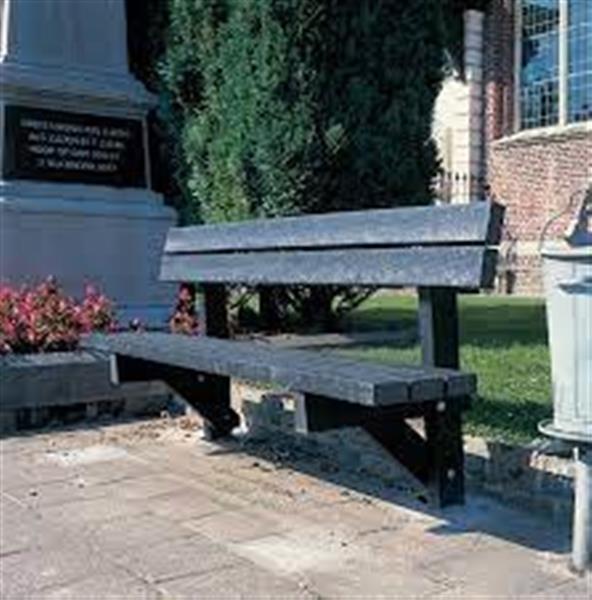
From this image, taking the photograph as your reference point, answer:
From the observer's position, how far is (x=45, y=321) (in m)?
8.38

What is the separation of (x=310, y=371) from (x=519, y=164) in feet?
61.3

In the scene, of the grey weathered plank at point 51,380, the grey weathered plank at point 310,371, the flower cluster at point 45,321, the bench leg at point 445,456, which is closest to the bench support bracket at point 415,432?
the bench leg at point 445,456

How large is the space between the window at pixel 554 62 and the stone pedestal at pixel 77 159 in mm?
13785

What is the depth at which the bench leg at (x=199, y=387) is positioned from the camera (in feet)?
A: 22.4

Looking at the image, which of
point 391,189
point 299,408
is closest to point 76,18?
point 391,189

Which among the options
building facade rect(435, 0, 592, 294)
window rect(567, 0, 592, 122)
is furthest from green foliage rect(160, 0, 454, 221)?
window rect(567, 0, 592, 122)

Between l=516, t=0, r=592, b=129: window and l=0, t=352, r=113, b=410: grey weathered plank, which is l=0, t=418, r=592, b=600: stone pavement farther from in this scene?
l=516, t=0, r=592, b=129: window

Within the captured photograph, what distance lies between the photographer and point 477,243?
194 inches

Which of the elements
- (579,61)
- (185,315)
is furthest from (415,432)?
(579,61)

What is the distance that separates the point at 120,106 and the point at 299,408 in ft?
18.5

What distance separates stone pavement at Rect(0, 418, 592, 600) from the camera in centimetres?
447

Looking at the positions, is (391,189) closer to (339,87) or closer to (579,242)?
(339,87)

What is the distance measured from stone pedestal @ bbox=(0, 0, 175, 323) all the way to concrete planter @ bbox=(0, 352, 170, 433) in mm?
1764

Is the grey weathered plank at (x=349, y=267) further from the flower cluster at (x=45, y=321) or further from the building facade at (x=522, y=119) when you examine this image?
the building facade at (x=522, y=119)
